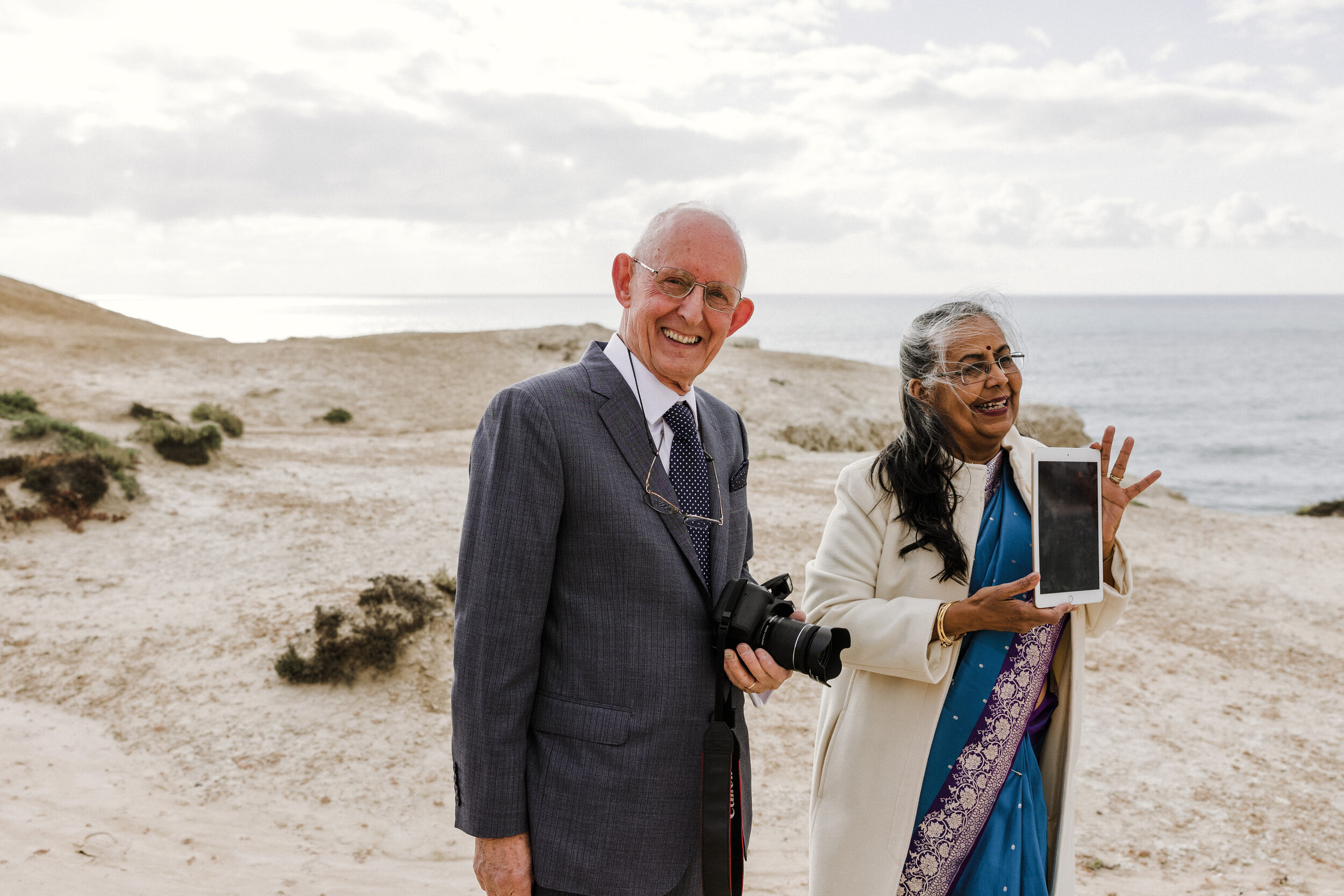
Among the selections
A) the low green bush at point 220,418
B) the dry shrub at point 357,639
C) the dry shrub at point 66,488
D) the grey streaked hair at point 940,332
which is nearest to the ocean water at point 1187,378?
the grey streaked hair at point 940,332

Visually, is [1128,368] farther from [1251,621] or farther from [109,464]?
[109,464]

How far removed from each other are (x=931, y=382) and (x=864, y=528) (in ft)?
1.34

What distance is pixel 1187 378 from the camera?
193ft

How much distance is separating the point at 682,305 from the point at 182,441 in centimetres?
1230

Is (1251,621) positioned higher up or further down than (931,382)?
further down

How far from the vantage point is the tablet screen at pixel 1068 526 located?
1938 millimetres

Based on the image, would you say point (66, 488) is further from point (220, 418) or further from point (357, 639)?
point (220, 418)

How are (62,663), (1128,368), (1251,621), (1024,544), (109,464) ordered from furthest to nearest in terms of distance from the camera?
(1128,368) < (109,464) < (1251,621) < (62,663) < (1024,544)

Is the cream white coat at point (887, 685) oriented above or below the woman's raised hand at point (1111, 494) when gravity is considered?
below

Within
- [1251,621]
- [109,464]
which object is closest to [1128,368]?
[1251,621]

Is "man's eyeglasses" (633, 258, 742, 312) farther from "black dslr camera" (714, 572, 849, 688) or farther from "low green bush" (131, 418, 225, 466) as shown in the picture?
"low green bush" (131, 418, 225, 466)

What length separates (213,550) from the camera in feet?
28.0

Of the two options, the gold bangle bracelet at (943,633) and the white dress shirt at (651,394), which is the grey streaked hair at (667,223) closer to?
Answer: the white dress shirt at (651,394)

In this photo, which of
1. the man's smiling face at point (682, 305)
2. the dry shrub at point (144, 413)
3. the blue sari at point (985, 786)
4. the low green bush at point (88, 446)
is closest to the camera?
the man's smiling face at point (682, 305)
